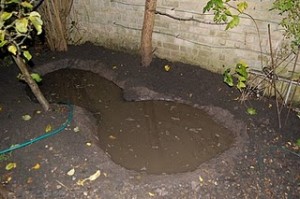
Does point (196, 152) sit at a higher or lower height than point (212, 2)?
lower

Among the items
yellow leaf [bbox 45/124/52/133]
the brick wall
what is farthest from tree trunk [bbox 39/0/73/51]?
yellow leaf [bbox 45/124/52/133]

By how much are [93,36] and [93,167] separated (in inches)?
135

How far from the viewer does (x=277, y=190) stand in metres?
3.00

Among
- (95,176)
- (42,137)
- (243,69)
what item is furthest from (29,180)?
(243,69)

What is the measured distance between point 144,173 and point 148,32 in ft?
8.12

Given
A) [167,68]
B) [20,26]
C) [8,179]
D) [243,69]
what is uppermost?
[20,26]

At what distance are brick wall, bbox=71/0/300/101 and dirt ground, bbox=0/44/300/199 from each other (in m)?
0.41

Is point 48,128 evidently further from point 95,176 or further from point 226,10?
point 226,10

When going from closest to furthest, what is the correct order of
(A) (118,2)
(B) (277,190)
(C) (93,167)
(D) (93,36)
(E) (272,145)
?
1. (B) (277,190)
2. (C) (93,167)
3. (E) (272,145)
4. (A) (118,2)
5. (D) (93,36)

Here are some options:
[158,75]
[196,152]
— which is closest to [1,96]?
[158,75]

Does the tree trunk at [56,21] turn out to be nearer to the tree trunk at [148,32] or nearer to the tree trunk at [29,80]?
the tree trunk at [148,32]

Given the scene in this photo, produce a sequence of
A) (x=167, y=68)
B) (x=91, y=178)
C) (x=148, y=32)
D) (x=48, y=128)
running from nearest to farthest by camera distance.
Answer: (x=91, y=178) < (x=48, y=128) < (x=148, y=32) < (x=167, y=68)

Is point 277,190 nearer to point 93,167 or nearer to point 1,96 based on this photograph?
point 93,167

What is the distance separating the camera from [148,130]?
Answer: 3.87 m
